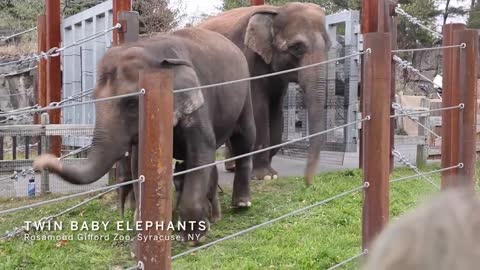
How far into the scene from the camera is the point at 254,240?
496 cm

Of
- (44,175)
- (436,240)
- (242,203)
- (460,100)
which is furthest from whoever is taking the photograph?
(44,175)

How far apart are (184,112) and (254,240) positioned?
1.02m

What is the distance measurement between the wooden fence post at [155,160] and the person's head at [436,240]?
171 centimetres

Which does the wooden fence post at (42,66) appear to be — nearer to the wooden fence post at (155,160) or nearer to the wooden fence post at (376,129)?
the wooden fence post at (376,129)

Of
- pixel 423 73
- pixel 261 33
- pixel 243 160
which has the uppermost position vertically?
pixel 423 73

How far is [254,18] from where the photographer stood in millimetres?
7496

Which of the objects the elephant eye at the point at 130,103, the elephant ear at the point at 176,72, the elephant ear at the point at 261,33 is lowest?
the elephant eye at the point at 130,103

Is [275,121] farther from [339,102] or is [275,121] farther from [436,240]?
[436,240]

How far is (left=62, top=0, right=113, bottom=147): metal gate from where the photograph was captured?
810 centimetres

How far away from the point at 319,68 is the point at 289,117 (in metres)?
2.71

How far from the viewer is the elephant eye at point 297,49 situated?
719 cm

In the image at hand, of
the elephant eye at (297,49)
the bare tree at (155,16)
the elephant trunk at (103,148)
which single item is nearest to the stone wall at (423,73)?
the bare tree at (155,16)

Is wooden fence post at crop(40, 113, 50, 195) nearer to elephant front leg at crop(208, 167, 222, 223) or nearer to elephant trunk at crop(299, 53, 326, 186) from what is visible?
elephant front leg at crop(208, 167, 222, 223)

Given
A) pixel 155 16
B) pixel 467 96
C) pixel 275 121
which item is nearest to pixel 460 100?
pixel 467 96
